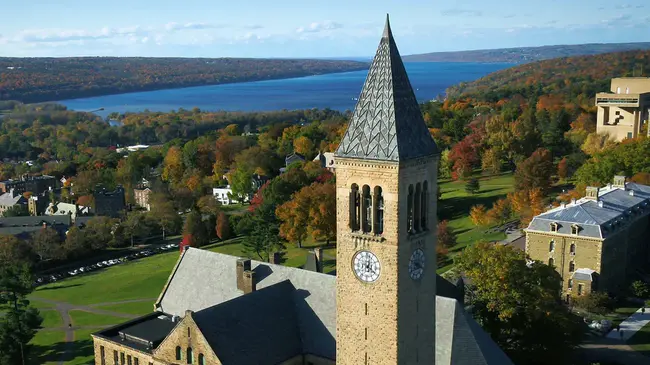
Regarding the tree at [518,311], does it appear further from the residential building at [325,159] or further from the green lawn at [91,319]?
the residential building at [325,159]

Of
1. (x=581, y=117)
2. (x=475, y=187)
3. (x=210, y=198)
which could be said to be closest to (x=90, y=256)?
(x=210, y=198)

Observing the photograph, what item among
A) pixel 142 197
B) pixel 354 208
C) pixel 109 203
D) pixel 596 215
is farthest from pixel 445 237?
pixel 142 197

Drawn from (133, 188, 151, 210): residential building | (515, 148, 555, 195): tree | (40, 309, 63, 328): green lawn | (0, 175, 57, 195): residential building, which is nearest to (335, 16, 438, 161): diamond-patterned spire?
(40, 309, 63, 328): green lawn

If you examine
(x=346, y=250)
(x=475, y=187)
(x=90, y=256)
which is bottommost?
(x=90, y=256)

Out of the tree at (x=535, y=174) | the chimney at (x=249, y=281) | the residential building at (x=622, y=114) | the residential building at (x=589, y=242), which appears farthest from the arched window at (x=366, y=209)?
the residential building at (x=622, y=114)

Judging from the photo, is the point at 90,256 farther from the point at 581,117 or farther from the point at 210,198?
the point at 581,117
